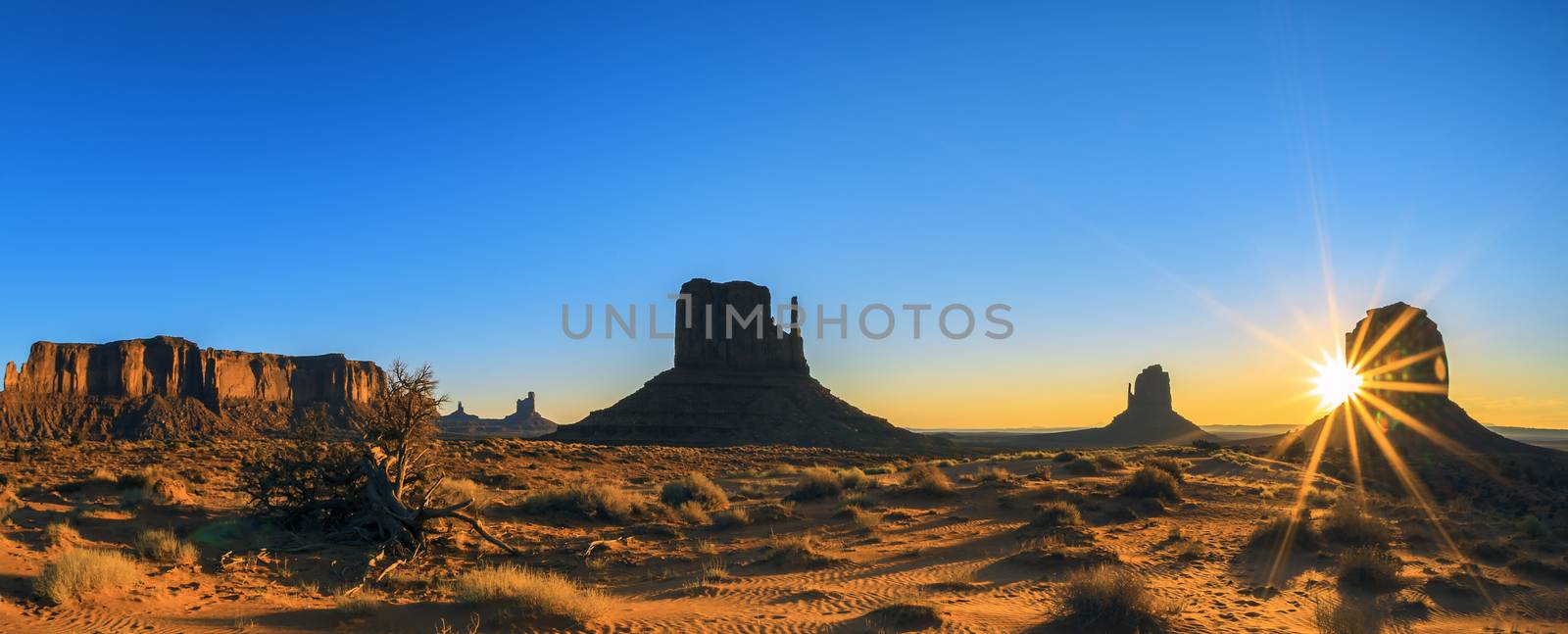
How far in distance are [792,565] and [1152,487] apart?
550 inches

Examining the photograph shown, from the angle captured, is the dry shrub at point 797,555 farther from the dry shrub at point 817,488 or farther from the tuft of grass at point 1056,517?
the dry shrub at point 817,488

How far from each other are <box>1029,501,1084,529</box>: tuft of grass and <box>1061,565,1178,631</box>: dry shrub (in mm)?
7705

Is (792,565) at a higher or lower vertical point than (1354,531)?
lower

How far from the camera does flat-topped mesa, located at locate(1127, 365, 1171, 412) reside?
150500 mm

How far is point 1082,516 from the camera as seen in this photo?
64.1ft

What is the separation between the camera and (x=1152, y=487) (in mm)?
22703

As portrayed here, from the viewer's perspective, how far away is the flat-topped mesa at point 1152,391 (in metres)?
150

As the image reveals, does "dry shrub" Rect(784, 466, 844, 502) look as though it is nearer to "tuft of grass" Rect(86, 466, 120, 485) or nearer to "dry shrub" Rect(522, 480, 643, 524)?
"dry shrub" Rect(522, 480, 643, 524)

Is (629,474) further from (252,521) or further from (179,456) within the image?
(252,521)

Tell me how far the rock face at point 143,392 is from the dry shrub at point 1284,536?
8903 cm

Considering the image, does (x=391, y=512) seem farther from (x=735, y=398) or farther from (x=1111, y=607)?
(x=735, y=398)

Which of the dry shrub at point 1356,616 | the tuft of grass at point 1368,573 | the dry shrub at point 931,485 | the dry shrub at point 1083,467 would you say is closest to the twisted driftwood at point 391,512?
the dry shrub at point 1356,616

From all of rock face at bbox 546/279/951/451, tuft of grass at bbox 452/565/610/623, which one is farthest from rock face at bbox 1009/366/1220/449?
tuft of grass at bbox 452/565/610/623

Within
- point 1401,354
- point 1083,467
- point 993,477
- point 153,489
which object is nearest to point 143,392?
point 153,489
